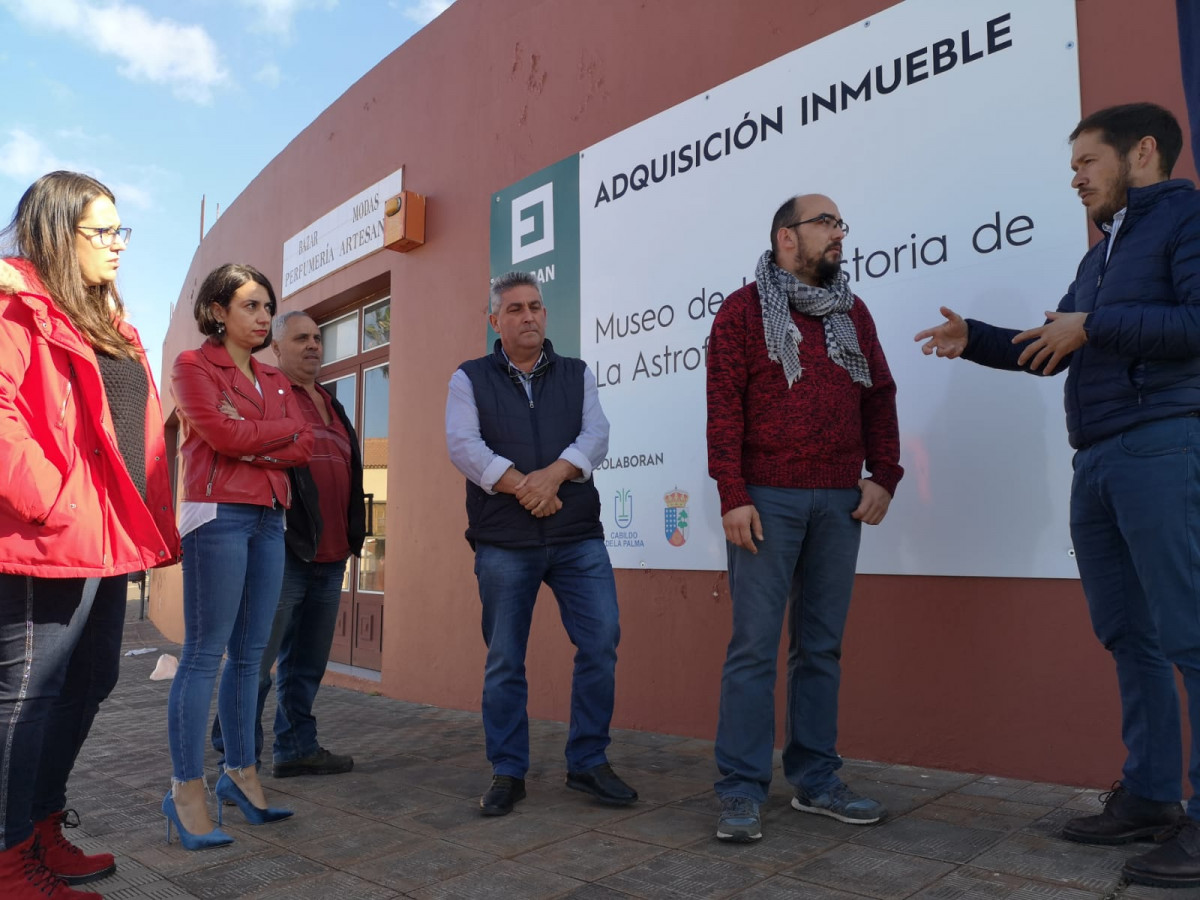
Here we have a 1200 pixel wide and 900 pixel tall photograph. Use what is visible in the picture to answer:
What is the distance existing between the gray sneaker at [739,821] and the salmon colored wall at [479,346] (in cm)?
106

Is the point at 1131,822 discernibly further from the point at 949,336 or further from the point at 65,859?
the point at 65,859

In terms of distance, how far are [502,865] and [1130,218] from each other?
241 centimetres

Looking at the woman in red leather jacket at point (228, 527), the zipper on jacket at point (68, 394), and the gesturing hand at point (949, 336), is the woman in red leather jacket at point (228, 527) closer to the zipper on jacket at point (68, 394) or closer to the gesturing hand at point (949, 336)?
the zipper on jacket at point (68, 394)

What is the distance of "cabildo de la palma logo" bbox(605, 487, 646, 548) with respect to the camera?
4512 millimetres

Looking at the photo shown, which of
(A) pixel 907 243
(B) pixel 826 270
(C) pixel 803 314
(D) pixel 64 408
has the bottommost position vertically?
(D) pixel 64 408

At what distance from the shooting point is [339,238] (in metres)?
7.07

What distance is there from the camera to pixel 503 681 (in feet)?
10.4

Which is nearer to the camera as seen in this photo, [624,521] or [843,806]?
[843,806]

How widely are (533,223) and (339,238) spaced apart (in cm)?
247

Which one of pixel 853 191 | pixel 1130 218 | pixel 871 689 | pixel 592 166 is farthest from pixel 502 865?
pixel 592 166

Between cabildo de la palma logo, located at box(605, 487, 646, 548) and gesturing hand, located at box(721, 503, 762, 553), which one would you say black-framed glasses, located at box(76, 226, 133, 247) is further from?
cabildo de la palma logo, located at box(605, 487, 646, 548)

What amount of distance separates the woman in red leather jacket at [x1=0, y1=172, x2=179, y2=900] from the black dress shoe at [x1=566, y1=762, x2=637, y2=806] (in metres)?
1.44

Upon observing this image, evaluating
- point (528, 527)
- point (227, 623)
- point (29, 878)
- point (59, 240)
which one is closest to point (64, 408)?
point (59, 240)

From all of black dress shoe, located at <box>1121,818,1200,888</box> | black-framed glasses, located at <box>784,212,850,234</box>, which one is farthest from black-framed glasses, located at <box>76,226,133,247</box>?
black dress shoe, located at <box>1121,818,1200,888</box>
